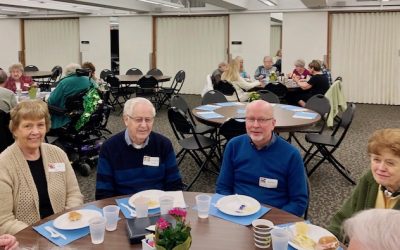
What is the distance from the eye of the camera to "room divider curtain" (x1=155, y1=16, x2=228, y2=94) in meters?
12.9

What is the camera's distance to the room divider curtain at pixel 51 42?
14.4 metres

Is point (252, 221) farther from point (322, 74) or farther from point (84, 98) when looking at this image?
point (322, 74)

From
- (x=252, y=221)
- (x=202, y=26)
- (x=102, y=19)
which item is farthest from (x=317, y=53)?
(x=252, y=221)

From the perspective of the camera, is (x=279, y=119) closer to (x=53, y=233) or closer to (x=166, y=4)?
(x=53, y=233)

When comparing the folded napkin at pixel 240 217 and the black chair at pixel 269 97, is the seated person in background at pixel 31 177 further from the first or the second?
the black chair at pixel 269 97

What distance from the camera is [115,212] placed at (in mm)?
1956

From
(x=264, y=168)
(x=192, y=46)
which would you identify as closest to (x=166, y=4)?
(x=192, y=46)

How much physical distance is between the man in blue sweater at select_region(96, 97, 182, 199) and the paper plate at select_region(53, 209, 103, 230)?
0.64 meters

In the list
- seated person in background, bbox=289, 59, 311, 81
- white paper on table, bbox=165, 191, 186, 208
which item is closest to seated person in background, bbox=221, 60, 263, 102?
seated person in background, bbox=289, 59, 311, 81

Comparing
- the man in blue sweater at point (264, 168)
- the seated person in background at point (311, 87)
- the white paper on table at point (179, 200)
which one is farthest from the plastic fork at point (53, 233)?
the seated person in background at point (311, 87)

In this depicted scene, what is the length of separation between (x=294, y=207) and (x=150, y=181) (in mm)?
954

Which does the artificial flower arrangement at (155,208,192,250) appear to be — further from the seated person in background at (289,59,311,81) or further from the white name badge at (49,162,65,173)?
the seated person in background at (289,59,311,81)

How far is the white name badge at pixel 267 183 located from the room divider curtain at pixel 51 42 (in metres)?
12.7

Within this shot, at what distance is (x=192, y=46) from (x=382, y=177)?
11.5m
